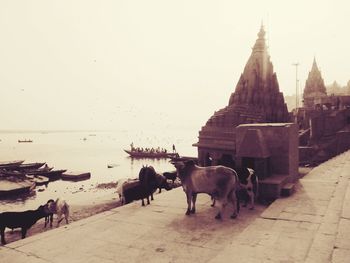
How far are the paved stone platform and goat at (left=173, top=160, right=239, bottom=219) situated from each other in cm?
46

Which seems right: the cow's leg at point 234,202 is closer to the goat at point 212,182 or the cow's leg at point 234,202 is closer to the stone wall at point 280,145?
the goat at point 212,182

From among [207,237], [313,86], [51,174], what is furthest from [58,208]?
[313,86]

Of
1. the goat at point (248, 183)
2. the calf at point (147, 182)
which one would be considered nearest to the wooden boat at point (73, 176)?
the calf at point (147, 182)

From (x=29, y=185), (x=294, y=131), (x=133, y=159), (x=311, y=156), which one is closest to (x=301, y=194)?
(x=294, y=131)

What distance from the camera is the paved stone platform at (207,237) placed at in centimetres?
414

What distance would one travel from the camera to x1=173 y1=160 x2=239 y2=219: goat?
22.0 ft

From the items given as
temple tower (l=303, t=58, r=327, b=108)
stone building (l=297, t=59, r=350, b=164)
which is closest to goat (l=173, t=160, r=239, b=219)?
stone building (l=297, t=59, r=350, b=164)

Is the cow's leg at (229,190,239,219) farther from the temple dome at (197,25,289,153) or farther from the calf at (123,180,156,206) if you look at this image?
the temple dome at (197,25,289,153)

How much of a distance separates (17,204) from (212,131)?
2193 cm

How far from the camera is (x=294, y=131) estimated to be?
31.8 feet

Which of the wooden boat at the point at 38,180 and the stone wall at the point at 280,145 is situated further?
the wooden boat at the point at 38,180

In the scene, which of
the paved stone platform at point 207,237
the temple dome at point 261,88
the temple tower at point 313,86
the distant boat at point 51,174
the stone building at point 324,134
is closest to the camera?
the paved stone platform at point 207,237

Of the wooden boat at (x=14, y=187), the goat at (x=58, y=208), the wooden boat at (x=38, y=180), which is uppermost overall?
the goat at (x=58, y=208)

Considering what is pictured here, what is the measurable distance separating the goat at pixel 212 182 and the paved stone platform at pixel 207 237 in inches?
18.1
